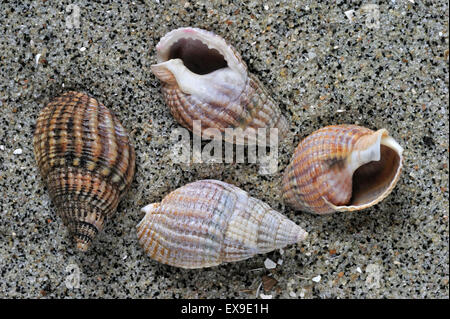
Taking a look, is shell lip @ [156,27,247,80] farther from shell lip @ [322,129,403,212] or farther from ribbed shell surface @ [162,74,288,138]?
shell lip @ [322,129,403,212]

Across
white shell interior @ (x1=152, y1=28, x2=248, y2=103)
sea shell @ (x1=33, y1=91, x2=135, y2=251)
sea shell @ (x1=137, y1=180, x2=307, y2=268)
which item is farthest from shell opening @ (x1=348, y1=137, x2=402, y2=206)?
sea shell @ (x1=33, y1=91, x2=135, y2=251)

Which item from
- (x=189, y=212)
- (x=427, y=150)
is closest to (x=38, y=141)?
(x=189, y=212)

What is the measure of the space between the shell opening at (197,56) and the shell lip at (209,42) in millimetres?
24

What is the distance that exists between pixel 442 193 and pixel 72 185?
1.49 meters

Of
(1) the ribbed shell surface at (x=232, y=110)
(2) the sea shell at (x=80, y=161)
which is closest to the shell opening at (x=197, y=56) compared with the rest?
(1) the ribbed shell surface at (x=232, y=110)

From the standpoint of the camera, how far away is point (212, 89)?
191 cm

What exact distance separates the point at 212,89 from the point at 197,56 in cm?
18

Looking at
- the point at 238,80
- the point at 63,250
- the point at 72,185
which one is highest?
the point at 238,80

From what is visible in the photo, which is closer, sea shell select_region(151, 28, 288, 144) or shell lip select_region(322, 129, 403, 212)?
shell lip select_region(322, 129, 403, 212)

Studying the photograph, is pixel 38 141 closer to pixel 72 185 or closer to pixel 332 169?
pixel 72 185

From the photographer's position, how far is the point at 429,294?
2049 millimetres

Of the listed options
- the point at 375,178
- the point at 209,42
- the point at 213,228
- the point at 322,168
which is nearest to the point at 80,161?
the point at 213,228

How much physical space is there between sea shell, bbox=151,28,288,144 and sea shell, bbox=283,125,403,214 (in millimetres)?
188

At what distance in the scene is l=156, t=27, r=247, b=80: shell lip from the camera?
1.93m
